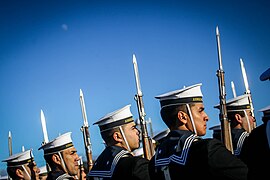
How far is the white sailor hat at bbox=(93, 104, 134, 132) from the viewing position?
709cm

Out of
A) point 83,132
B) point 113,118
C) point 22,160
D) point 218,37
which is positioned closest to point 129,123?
point 113,118

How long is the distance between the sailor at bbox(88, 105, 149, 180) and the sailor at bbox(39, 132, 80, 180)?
1.78 meters

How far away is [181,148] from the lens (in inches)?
198

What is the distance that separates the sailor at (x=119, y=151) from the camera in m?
6.12

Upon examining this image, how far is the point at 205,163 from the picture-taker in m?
4.59

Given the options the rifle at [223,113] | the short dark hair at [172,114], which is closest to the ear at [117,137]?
the short dark hair at [172,114]

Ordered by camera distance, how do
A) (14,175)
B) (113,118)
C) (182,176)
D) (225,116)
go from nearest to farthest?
1. (182,176)
2. (113,118)
3. (225,116)
4. (14,175)

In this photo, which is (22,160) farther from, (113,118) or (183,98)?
(183,98)

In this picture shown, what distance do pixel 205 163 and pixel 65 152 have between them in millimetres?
4887

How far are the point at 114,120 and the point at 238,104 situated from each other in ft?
9.82

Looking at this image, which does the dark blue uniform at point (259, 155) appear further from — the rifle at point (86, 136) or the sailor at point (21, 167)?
the sailor at point (21, 167)

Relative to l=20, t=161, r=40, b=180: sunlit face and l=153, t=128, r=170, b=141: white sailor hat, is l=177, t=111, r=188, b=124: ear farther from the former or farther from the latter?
l=20, t=161, r=40, b=180: sunlit face

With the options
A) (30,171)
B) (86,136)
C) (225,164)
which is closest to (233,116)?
(86,136)

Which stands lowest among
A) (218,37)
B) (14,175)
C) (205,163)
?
(14,175)
